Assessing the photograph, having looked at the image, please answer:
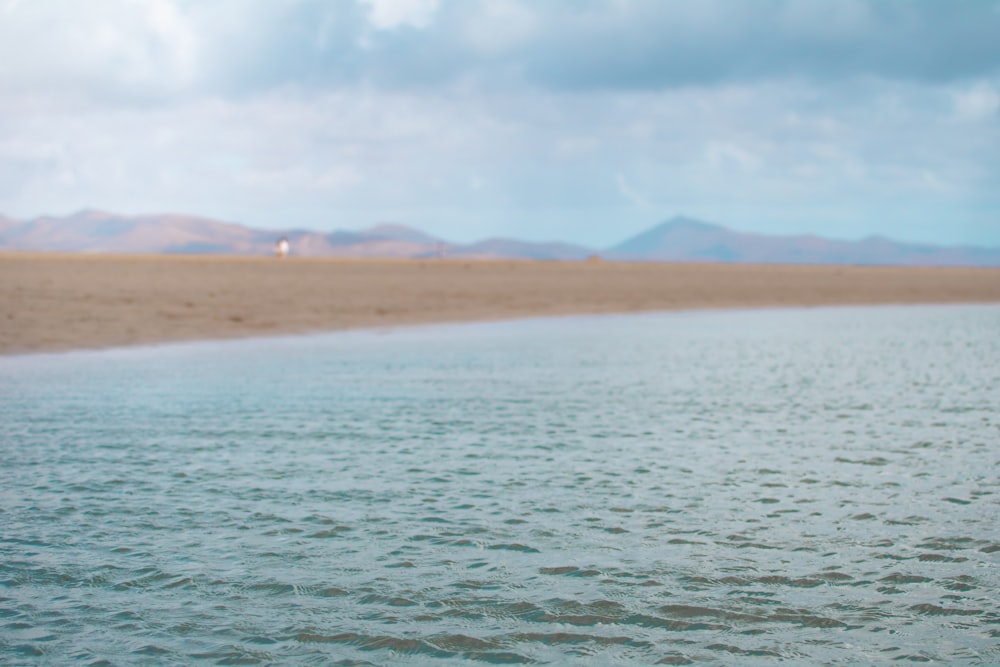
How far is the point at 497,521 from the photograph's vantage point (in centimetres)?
910

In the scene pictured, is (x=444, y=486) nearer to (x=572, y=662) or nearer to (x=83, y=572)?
(x=83, y=572)

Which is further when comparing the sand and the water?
the sand

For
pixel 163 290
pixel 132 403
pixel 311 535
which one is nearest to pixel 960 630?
pixel 311 535

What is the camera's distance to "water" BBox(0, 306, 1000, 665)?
651 centimetres

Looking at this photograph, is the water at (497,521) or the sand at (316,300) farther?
the sand at (316,300)

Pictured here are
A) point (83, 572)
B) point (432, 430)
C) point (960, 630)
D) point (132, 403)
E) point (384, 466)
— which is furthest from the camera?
point (132, 403)

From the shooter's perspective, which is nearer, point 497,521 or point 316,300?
point 497,521

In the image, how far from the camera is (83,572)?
25.1ft

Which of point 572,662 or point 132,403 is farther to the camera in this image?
point 132,403

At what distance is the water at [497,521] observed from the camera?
6.51 metres

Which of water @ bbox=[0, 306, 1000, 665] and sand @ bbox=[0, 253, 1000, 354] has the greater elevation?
sand @ bbox=[0, 253, 1000, 354]

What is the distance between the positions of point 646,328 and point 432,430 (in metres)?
21.0

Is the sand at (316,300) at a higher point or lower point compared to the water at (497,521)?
higher

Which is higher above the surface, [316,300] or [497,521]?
[316,300]
